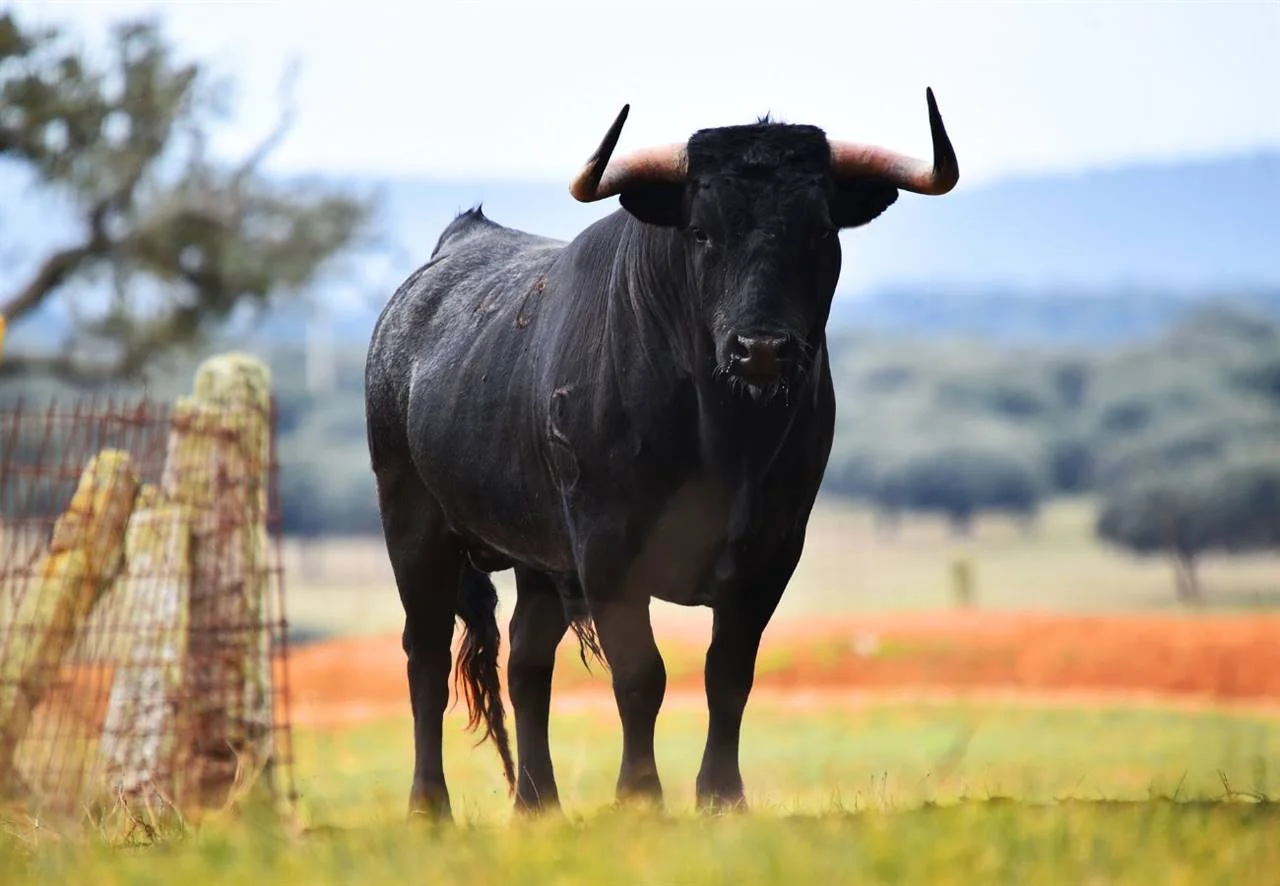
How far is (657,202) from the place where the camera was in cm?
677

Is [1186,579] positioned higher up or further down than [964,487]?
higher up

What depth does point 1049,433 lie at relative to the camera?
104 meters

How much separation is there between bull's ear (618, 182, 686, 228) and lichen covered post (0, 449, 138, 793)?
20.1ft

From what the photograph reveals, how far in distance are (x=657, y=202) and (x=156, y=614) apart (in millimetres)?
6730

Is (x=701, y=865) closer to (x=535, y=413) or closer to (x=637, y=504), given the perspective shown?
(x=637, y=504)

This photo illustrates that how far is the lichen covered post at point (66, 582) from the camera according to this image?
1162 cm

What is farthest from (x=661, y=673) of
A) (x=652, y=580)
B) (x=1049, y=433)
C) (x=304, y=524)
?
(x=1049, y=433)

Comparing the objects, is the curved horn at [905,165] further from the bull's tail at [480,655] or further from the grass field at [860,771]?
the bull's tail at [480,655]

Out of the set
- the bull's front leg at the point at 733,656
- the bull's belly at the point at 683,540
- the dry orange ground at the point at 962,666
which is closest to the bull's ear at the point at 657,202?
the bull's belly at the point at 683,540

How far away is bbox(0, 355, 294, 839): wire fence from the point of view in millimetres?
11820

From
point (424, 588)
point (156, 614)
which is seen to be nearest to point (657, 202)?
point (424, 588)

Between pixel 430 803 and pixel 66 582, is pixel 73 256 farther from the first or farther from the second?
pixel 430 803

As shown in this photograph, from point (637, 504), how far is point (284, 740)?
7637mm

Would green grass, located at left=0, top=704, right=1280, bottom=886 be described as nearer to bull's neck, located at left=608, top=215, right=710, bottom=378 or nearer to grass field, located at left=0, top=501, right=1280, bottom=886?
grass field, located at left=0, top=501, right=1280, bottom=886
